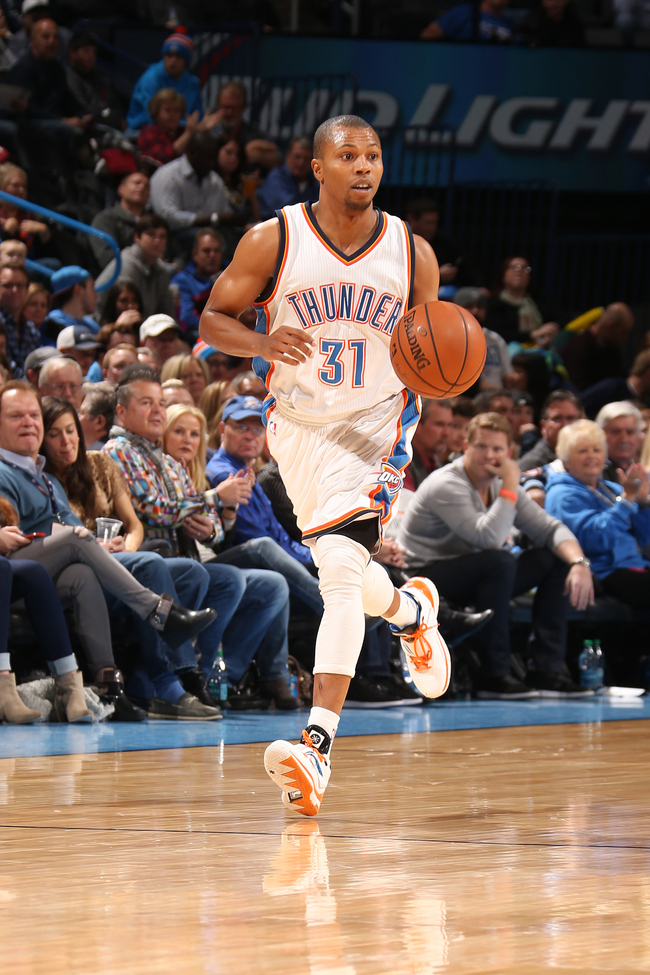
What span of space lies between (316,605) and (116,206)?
5.70 metres

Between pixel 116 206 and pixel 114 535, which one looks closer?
pixel 114 535

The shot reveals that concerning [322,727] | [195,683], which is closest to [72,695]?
[195,683]

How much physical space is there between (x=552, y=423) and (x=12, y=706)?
4459mm

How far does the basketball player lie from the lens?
407cm

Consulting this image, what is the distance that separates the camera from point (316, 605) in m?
7.02

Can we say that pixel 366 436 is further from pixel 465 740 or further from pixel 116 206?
pixel 116 206

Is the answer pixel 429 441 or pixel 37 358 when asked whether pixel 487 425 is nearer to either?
pixel 429 441

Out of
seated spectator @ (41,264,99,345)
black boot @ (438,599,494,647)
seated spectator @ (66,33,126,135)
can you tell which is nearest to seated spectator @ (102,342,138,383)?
seated spectator @ (41,264,99,345)

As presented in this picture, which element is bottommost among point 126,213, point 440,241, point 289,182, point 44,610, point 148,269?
point 44,610

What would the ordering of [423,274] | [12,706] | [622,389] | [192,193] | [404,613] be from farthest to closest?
[192,193]
[622,389]
[12,706]
[404,613]
[423,274]

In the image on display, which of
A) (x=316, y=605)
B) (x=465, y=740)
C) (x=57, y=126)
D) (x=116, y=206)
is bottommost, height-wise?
(x=465, y=740)

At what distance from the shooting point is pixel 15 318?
886 centimetres

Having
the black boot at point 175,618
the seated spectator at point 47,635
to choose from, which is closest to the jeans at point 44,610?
the seated spectator at point 47,635

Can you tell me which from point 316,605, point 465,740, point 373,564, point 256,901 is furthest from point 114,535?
point 256,901
